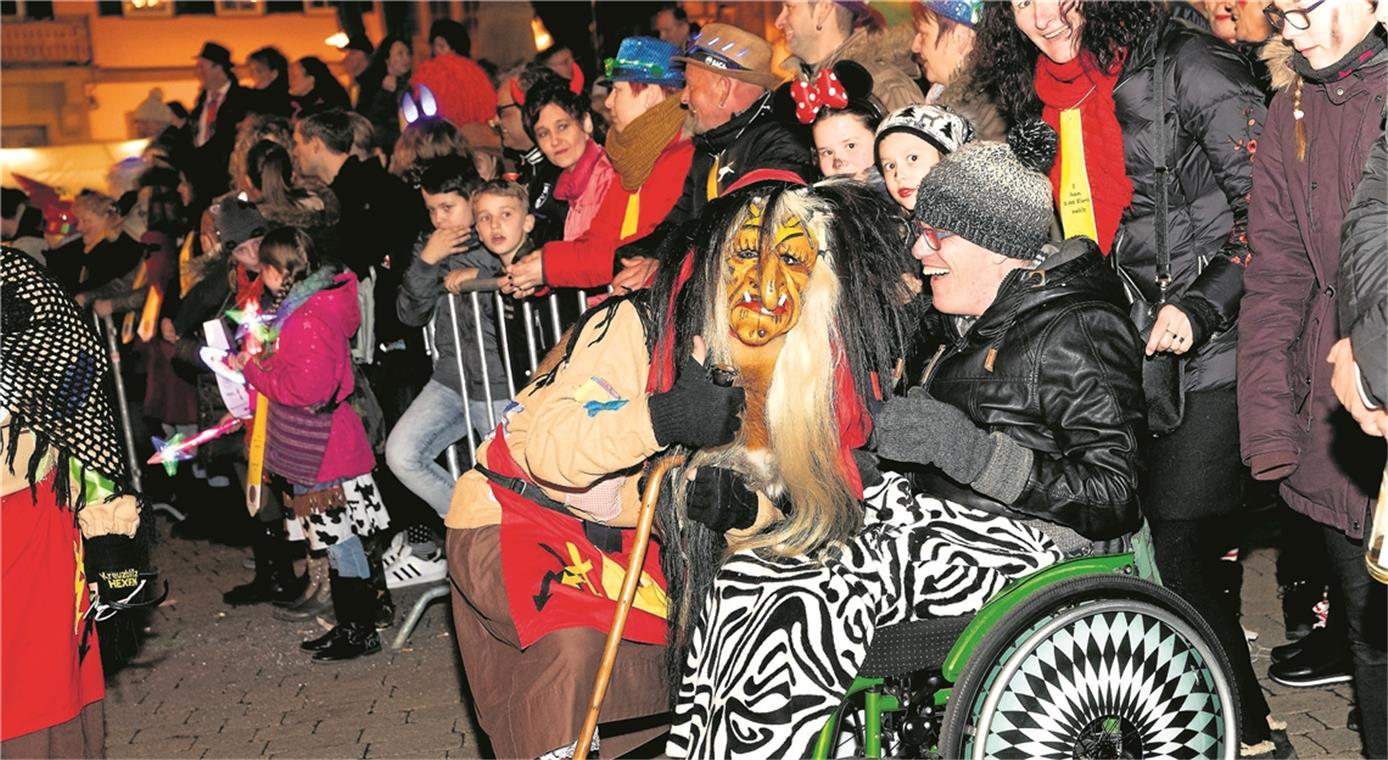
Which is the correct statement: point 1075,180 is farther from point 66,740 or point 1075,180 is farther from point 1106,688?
point 66,740

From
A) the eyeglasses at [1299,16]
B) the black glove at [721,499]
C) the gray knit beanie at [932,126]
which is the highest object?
the gray knit beanie at [932,126]

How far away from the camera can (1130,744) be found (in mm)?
3328

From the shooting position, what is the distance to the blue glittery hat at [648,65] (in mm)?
5711

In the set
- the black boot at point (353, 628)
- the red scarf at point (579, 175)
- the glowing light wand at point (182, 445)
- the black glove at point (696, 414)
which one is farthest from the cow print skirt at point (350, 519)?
the black glove at point (696, 414)

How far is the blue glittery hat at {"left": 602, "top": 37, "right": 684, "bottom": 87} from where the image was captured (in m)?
5.71

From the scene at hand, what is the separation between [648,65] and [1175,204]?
231 cm

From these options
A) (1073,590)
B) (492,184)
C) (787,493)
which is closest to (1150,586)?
(1073,590)

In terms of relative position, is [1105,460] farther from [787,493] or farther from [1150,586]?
[787,493]

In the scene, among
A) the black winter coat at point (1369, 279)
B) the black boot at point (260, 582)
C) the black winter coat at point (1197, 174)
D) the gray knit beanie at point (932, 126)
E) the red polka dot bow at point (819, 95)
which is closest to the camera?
the black winter coat at point (1369, 279)

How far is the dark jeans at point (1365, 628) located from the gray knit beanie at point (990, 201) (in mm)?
1001

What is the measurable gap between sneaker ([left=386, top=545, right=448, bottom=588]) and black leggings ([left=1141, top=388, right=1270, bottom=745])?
12.2 ft

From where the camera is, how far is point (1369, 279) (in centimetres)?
238

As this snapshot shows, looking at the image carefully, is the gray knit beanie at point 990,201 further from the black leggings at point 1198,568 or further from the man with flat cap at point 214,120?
the man with flat cap at point 214,120

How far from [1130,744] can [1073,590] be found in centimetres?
40
